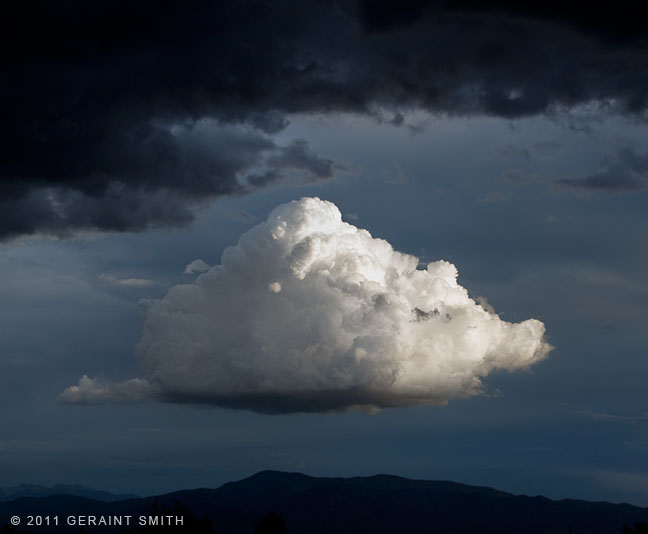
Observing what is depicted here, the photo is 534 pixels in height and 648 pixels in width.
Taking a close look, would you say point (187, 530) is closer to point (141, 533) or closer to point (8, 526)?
point (141, 533)

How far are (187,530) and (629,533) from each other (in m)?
96.1

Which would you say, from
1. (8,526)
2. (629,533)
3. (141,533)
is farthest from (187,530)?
(629,533)

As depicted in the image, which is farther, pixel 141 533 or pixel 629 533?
pixel 629 533

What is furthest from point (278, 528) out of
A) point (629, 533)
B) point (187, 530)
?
point (629, 533)

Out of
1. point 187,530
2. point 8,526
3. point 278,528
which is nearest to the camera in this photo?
point 187,530

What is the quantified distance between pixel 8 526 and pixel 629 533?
126 metres

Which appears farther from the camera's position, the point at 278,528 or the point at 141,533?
the point at 278,528

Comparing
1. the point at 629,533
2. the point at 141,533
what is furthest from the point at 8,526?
the point at 629,533

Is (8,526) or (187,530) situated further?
(8,526)

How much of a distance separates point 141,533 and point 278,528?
55.1 m

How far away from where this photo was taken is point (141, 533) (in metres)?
146

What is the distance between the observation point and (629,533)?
188125 mm

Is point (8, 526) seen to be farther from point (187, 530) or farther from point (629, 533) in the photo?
point (629, 533)

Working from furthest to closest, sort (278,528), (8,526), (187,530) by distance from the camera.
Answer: (278,528) < (8,526) < (187,530)
